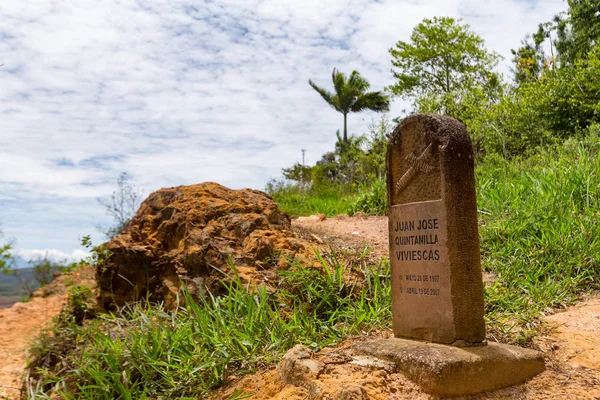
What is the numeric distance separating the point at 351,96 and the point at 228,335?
3609 centimetres

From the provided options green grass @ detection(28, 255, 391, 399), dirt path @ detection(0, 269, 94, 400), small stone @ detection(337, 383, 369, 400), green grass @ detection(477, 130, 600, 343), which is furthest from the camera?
dirt path @ detection(0, 269, 94, 400)

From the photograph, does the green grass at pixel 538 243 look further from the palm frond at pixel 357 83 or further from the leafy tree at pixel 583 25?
the palm frond at pixel 357 83

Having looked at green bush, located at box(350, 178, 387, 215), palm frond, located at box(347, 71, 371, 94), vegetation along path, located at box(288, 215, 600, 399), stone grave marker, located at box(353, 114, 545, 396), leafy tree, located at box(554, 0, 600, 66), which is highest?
palm frond, located at box(347, 71, 371, 94)

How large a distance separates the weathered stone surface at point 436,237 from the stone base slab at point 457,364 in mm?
174

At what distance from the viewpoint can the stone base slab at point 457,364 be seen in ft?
10.0

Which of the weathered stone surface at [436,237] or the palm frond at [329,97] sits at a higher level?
the palm frond at [329,97]

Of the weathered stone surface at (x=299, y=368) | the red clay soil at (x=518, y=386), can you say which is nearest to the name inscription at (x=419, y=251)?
the red clay soil at (x=518, y=386)

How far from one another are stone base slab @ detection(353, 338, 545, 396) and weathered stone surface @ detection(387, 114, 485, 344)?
174 mm

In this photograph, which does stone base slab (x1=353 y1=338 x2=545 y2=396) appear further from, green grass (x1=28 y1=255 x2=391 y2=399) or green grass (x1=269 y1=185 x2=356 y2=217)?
green grass (x1=269 y1=185 x2=356 y2=217)

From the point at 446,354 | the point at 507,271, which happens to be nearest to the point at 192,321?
the point at 446,354

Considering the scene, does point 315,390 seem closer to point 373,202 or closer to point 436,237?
point 436,237

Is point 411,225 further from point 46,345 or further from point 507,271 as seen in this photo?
point 46,345

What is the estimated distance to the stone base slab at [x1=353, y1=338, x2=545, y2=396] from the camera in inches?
121

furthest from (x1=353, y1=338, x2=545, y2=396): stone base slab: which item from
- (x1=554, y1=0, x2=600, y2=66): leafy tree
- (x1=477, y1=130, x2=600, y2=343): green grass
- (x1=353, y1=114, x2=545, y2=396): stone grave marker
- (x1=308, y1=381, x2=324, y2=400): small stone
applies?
(x1=554, y1=0, x2=600, y2=66): leafy tree
